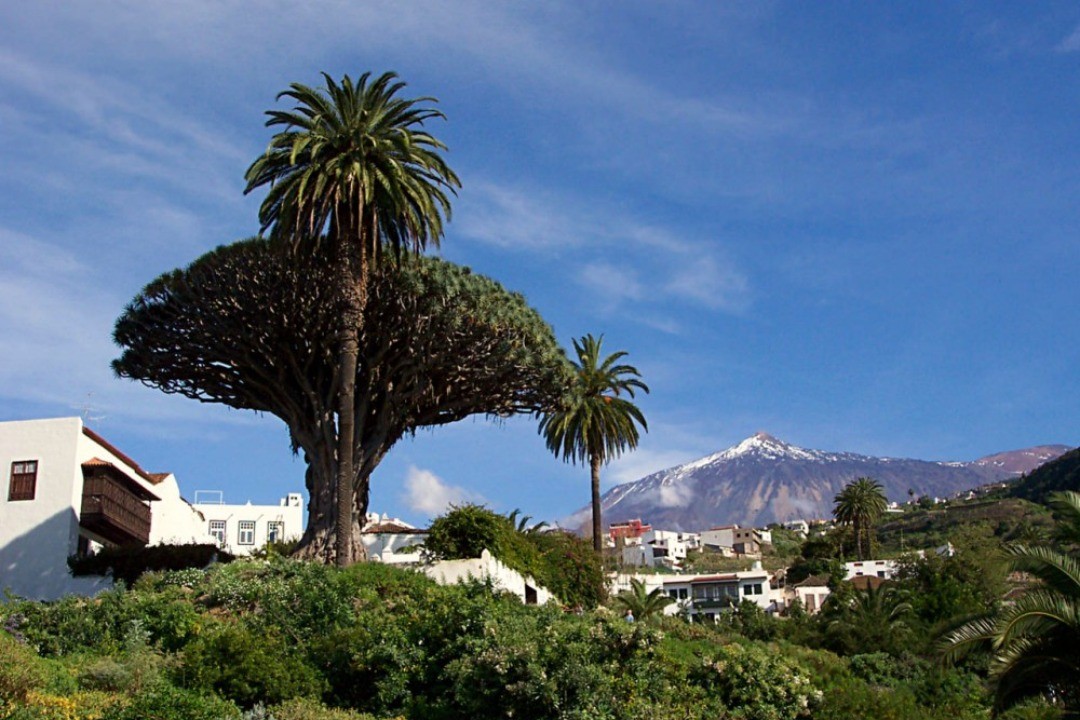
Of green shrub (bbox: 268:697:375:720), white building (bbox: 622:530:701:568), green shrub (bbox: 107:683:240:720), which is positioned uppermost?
white building (bbox: 622:530:701:568)

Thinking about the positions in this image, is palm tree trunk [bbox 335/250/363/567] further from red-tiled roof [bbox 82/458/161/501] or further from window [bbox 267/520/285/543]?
window [bbox 267/520/285/543]

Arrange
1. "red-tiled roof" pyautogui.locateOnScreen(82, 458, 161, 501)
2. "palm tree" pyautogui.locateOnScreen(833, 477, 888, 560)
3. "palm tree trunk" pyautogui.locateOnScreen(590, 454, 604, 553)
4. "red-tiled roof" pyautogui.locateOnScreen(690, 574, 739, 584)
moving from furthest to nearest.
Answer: "palm tree" pyautogui.locateOnScreen(833, 477, 888, 560)
"red-tiled roof" pyautogui.locateOnScreen(690, 574, 739, 584)
"palm tree trunk" pyautogui.locateOnScreen(590, 454, 604, 553)
"red-tiled roof" pyautogui.locateOnScreen(82, 458, 161, 501)

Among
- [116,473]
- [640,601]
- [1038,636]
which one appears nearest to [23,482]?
[116,473]

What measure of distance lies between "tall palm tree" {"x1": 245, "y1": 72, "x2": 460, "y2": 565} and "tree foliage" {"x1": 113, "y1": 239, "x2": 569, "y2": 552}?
242 centimetres

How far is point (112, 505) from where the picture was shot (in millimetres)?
47406

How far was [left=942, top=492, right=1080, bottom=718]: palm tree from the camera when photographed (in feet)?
71.6

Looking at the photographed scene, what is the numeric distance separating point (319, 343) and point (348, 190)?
26.2 feet

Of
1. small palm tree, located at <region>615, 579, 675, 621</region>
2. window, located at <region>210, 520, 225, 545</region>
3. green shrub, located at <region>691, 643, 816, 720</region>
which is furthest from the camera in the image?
window, located at <region>210, 520, 225, 545</region>

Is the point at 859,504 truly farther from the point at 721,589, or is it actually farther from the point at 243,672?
the point at 243,672

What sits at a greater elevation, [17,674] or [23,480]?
[23,480]

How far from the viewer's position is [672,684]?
23172mm

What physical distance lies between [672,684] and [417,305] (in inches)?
827

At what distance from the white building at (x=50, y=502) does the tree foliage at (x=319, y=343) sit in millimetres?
4202

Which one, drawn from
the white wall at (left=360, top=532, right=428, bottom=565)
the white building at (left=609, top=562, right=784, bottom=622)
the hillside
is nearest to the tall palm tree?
the white wall at (left=360, top=532, right=428, bottom=565)
